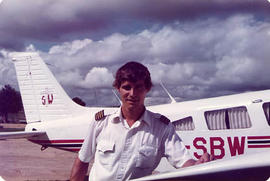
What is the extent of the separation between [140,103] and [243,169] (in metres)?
0.61

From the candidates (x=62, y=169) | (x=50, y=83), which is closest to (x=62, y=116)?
(x=50, y=83)

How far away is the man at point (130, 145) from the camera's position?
136cm

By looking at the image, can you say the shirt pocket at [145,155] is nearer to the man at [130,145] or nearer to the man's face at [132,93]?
the man at [130,145]

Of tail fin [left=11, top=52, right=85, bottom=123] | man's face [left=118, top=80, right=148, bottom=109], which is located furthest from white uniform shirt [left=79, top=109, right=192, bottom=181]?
tail fin [left=11, top=52, right=85, bottom=123]

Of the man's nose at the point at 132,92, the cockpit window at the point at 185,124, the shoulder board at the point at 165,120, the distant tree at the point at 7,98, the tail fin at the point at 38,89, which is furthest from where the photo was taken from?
the distant tree at the point at 7,98

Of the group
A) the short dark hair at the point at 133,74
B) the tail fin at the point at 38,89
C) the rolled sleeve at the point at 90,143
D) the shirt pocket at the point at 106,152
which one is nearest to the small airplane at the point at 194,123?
the tail fin at the point at 38,89

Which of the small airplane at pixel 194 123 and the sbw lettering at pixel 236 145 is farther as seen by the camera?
the sbw lettering at pixel 236 145

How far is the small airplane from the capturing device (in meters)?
1.42

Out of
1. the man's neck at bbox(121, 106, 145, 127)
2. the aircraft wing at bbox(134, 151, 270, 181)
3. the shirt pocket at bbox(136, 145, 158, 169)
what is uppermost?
the man's neck at bbox(121, 106, 145, 127)

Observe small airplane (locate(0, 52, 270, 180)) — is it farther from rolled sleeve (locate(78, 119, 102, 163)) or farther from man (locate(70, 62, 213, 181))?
rolled sleeve (locate(78, 119, 102, 163))

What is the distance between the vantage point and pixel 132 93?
1273 mm

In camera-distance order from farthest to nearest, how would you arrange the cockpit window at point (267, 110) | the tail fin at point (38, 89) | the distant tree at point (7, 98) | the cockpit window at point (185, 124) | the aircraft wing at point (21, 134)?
1. the distant tree at point (7, 98)
2. the tail fin at point (38, 89)
3. the aircraft wing at point (21, 134)
4. the cockpit window at point (185, 124)
5. the cockpit window at point (267, 110)

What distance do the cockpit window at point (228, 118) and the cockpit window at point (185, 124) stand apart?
0.21 m

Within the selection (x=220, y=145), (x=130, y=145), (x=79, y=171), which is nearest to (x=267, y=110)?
(x=220, y=145)
